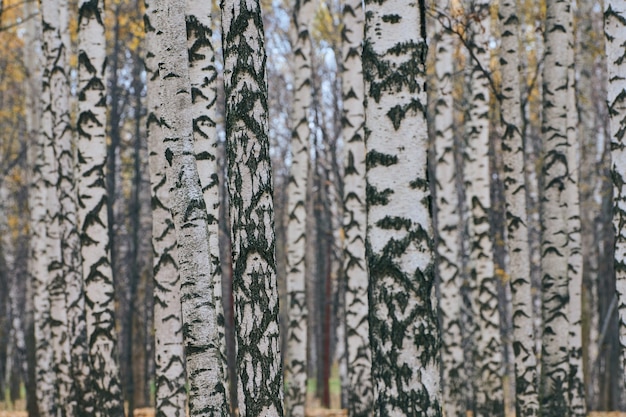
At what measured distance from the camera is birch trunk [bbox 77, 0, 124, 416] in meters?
7.52

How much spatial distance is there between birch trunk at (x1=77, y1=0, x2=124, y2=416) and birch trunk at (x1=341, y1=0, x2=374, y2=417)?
3033 millimetres

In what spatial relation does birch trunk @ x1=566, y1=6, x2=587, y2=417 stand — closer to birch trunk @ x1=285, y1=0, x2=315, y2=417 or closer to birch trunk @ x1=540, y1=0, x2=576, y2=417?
birch trunk @ x1=540, y1=0, x2=576, y2=417

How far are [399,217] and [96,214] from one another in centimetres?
470

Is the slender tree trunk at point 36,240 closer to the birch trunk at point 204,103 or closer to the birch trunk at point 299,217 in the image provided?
the birch trunk at point 299,217

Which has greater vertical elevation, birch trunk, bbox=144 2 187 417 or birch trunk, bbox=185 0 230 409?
birch trunk, bbox=185 0 230 409

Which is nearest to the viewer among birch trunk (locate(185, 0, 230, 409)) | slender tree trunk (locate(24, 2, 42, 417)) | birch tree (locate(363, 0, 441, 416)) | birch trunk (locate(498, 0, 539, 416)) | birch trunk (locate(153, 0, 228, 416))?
birch tree (locate(363, 0, 441, 416))

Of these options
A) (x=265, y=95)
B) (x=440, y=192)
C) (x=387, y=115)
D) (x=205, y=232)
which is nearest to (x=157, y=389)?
(x=205, y=232)

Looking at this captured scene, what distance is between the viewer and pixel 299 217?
34.2 ft

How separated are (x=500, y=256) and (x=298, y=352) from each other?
13390mm

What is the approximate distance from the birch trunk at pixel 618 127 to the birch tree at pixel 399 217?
2615 millimetres

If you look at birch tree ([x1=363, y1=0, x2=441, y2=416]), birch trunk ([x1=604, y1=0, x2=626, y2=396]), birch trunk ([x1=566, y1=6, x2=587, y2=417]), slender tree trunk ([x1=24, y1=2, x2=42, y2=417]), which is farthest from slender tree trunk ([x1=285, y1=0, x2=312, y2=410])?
birch tree ([x1=363, y1=0, x2=441, y2=416])

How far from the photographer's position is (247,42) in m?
4.82

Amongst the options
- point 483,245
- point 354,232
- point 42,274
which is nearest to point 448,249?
point 483,245

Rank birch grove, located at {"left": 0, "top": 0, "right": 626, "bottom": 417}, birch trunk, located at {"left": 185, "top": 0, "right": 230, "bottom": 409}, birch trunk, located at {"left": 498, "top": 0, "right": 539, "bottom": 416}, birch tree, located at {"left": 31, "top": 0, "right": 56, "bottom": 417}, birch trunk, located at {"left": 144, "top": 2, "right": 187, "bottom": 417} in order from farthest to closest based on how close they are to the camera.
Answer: birch tree, located at {"left": 31, "top": 0, "right": 56, "bottom": 417}, birch trunk, located at {"left": 498, "top": 0, "right": 539, "bottom": 416}, birch trunk, located at {"left": 144, "top": 2, "right": 187, "bottom": 417}, birch trunk, located at {"left": 185, "top": 0, "right": 230, "bottom": 409}, birch grove, located at {"left": 0, "top": 0, "right": 626, "bottom": 417}
